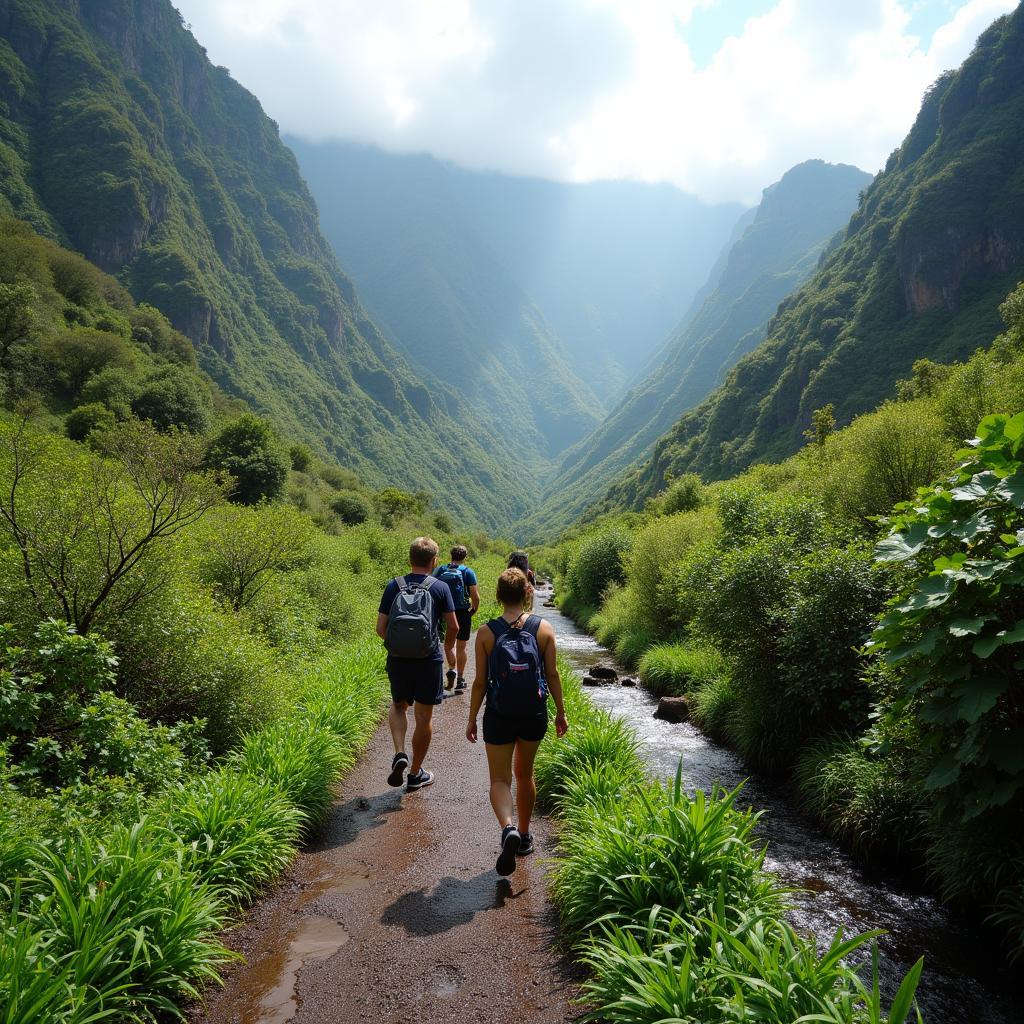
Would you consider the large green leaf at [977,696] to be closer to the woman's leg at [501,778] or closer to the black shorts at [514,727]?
the black shorts at [514,727]

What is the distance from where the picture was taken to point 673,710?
1289 cm

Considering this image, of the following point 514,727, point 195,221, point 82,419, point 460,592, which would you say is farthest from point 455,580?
point 195,221

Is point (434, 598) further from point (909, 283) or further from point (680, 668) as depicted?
point (909, 283)

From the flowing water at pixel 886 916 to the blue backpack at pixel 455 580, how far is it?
4.14m

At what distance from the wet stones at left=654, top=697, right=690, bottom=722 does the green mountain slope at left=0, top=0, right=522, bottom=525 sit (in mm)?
110178

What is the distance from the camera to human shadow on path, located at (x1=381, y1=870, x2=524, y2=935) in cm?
462

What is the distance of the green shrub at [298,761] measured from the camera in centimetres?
634

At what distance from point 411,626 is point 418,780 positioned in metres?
2.23

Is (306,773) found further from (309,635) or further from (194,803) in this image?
(309,635)

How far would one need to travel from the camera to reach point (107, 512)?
7512mm

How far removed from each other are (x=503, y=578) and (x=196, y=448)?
5527mm

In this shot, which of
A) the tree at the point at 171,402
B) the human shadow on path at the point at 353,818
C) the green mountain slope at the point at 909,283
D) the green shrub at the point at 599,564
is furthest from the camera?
the green mountain slope at the point at 909,283

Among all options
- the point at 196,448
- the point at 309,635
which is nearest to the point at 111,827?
the point at 196,448

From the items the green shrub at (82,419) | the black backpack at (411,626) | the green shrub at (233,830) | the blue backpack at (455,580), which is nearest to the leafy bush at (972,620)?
the black backpack at (411,626)
